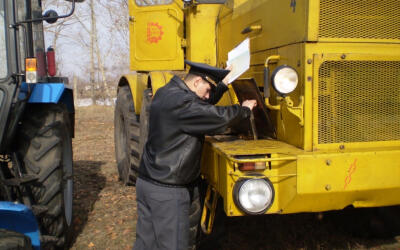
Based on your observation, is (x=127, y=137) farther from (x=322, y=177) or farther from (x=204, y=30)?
(x=322, y=177)

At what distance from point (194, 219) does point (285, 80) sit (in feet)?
4.60

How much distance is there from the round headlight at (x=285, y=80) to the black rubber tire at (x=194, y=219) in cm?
112

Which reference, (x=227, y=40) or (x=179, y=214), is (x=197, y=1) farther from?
(x=179, y=214)

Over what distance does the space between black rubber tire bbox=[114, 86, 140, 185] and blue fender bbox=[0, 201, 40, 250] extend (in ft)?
7.65

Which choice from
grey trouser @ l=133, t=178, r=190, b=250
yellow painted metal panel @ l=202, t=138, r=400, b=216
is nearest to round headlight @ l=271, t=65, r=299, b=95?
yellow painted metal panel @ l=202, t=138, r=400, b=216

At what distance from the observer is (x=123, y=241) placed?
13.2 feet

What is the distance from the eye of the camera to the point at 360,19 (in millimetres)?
2768

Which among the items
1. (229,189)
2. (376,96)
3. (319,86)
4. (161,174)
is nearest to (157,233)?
(161,174)

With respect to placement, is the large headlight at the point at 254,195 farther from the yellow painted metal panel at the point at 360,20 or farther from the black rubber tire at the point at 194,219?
the yellow painted metal panel at the point at 360,20

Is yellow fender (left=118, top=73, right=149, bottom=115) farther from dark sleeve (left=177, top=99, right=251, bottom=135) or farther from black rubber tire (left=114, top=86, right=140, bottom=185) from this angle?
dark sleeve (left=177, top=99, right=251, bottom=135)

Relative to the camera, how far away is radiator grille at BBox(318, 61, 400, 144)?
2.71 metres

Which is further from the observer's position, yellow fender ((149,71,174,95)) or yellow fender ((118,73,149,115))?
yellow fender ((118,73,149,115))

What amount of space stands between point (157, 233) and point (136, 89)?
9.69 feet

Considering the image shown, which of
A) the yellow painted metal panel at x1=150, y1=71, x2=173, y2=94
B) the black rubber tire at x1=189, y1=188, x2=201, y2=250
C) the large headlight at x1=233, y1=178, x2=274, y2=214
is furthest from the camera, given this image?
the yellow painted metal panel at x1=150, y1=71, x2=173, y2=94
